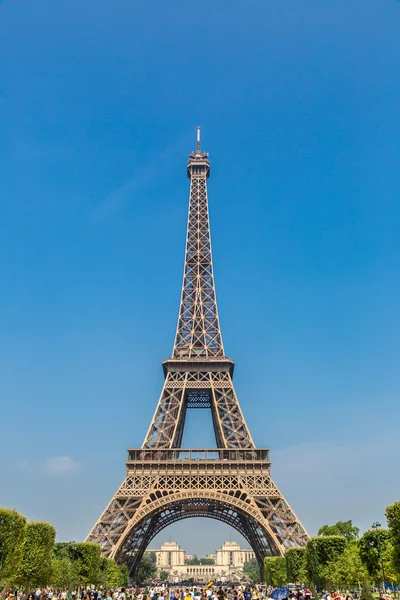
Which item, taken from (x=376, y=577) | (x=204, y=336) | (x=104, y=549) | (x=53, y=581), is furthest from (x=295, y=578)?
(x=204, y=336)

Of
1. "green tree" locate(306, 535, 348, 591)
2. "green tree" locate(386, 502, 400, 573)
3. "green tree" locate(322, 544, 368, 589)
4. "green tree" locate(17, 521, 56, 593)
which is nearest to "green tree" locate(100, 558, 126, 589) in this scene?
"green tree" locate(17, 521, 56, 593)

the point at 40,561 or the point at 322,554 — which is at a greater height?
the point at 322,554

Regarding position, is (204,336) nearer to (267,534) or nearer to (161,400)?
(161,400)

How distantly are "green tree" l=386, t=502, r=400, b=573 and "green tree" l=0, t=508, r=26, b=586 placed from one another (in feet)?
66.7

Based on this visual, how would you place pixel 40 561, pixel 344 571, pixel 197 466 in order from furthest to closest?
pixel 197 466, pixel 344 571, pixel 40 561

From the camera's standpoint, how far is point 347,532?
8438 centimetres

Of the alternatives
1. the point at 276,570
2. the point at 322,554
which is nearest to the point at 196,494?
the point at 276,570

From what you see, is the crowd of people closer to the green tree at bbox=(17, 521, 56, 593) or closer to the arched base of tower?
the green tree at bbox=(17, 521, 56, 593)

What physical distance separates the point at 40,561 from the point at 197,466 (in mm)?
22371

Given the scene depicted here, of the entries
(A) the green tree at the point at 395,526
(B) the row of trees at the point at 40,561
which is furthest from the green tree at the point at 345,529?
(A) the green tree at the point at 395,526

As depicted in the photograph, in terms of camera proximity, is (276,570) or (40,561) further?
(276,570)

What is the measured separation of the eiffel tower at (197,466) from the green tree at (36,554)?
12889 millimetres

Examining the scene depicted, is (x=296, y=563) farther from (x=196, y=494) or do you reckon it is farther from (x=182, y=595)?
(x=182, y=595)

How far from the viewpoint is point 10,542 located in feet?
99.5
